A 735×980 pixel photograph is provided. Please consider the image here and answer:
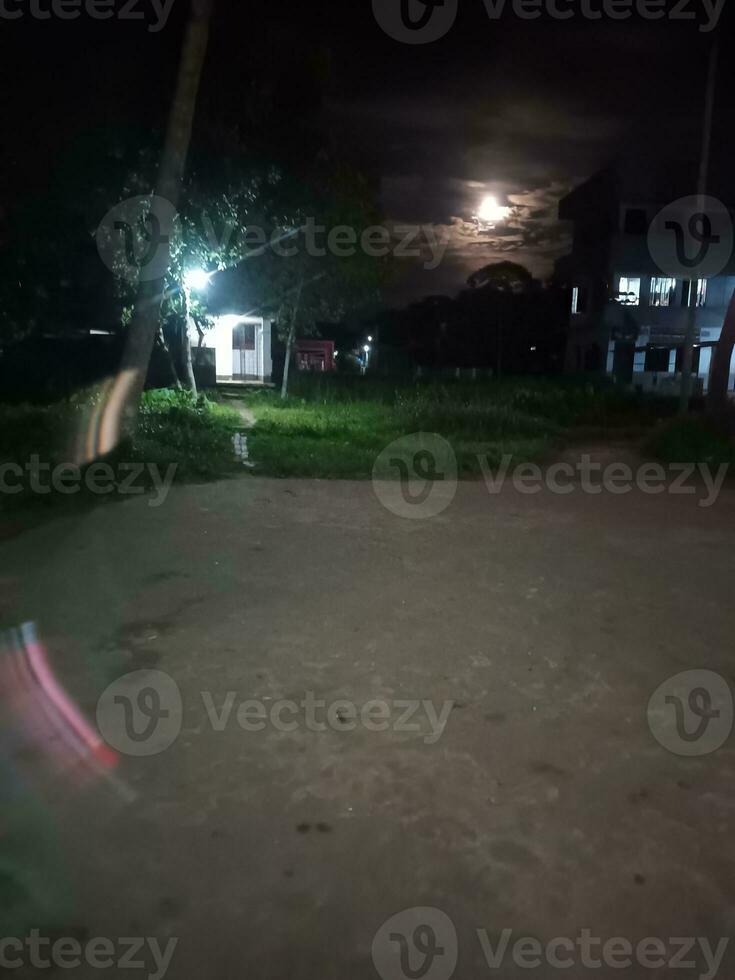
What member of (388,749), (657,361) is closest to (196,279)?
(388,749)

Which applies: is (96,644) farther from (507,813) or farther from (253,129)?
(253,129)

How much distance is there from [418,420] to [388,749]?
14411 mm

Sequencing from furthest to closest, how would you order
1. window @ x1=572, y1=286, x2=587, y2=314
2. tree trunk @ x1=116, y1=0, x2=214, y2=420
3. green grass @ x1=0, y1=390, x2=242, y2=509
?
window @ x1=572, y1=286, x2=587, y2=314, tree trunk @ x1=116, y1=0, x2=214, y2=420, green grass @ x1=0, y1=390, x2=242, y2=509

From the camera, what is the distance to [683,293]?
35219mm

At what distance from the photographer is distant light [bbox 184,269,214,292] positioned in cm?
1809

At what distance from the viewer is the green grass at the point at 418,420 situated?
508 inches

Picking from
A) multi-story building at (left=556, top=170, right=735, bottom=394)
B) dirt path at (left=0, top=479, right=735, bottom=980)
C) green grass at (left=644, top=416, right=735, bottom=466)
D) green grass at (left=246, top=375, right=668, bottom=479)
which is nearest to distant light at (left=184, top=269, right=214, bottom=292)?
green grass at (left=246, top=375, right=668, bottom=479)

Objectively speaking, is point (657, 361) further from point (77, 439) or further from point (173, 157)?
point (77, 439)

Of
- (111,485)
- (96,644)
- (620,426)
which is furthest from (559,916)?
(620,426)

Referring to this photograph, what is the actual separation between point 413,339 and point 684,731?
157 feet

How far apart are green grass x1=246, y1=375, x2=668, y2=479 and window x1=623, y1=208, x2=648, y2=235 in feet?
33.3

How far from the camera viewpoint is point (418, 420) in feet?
60.1

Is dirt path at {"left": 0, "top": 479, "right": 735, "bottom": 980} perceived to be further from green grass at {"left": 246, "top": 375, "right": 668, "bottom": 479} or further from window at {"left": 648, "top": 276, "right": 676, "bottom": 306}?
window at {"left": 648, "top": 276, "right": 676, "bottom": 306}

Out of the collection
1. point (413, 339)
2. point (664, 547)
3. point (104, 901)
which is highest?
point (413, 339)
